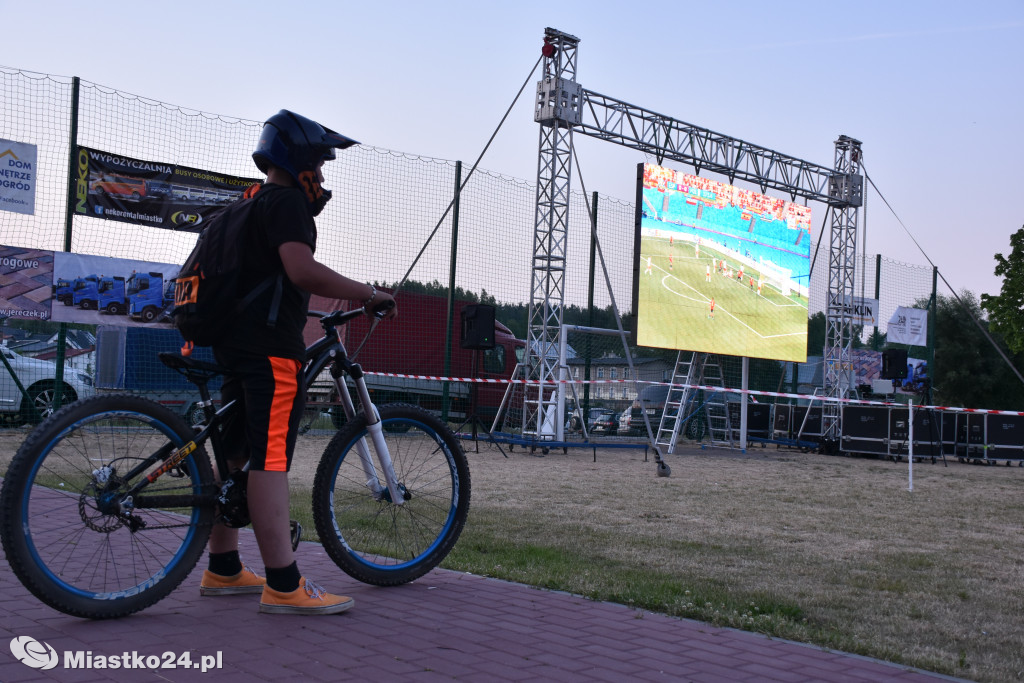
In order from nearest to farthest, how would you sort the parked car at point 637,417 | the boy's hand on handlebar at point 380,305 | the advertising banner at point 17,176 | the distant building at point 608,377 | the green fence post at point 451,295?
the boy's hand on handlebar at point 380,305, the advertising banner at point 17,176, the green fence post at point 451,295, the distant building at point 608,377, the parked car at point 637,417

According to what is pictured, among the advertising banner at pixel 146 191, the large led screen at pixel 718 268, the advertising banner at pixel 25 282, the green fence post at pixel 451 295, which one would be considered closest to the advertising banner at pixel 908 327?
the large led screen at pixel 718 268

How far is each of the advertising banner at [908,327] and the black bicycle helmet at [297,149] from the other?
72.6 ft

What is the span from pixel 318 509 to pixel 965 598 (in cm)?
291

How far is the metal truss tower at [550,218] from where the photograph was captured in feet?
49.8

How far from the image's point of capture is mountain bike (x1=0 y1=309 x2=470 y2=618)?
313 centimetres

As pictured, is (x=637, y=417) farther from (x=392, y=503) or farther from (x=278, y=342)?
(x=278, y=342)

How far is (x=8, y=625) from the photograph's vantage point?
3.14m

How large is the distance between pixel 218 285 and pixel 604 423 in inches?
581

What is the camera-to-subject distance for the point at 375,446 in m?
4.03

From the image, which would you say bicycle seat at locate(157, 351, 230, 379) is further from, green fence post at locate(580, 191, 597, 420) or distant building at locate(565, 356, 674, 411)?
green fence post at locate(580, 191, 597, 420)

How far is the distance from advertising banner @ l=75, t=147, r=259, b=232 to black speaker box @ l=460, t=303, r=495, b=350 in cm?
400

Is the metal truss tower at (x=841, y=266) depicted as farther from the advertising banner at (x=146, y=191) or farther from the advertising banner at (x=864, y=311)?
the advertising banner at (x=146, y=191)

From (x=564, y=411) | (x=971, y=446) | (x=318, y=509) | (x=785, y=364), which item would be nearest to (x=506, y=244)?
(x=564, y=411)

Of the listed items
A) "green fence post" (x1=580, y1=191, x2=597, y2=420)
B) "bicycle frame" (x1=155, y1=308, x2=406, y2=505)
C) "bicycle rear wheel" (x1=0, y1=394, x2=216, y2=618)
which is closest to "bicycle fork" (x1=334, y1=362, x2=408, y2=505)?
"bicycle frame" (x1=155, y1=308, x2=406, y2=505)
